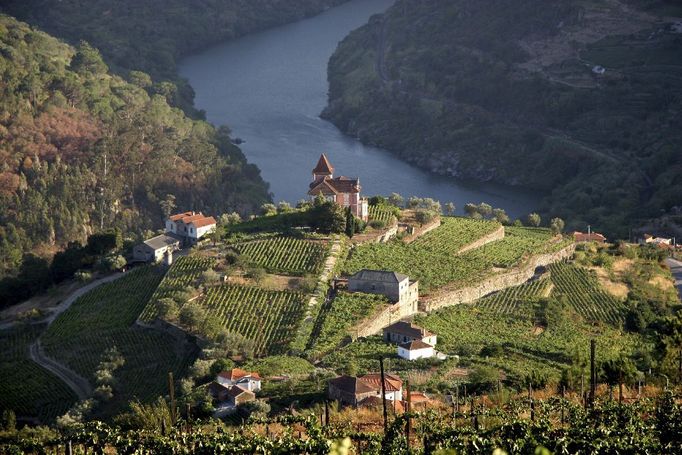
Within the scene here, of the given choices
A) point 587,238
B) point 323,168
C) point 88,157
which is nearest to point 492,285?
point 323,168

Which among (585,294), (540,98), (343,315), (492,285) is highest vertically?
(343,315)

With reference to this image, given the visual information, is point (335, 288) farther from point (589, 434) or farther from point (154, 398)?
point (589, 434)

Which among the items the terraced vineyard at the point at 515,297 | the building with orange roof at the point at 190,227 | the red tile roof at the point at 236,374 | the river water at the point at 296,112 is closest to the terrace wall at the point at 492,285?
the terraced vineyard at the point at 515,297

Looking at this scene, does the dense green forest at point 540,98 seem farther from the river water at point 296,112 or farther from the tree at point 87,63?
the tree at point 87,63

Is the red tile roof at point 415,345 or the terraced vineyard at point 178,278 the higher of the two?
the red tile roof at point 415,345

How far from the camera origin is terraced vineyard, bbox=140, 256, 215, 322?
160 feet

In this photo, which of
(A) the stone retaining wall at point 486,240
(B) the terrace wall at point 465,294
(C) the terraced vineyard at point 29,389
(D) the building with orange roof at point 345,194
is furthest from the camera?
(D) the building with orange roof at point 345,194

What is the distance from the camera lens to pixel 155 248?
54.5 meters

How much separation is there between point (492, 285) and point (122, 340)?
16.0m

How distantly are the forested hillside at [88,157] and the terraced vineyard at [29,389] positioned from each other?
2310cm

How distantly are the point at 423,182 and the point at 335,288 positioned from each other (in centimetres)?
4418

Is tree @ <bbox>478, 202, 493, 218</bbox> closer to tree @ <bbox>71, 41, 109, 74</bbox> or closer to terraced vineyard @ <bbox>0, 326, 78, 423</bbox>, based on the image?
terraced vineyard @ <bbox>0, 326, 78, 423</bbox>

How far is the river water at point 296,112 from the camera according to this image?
9012cm

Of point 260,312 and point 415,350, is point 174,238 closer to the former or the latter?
point 260,312
